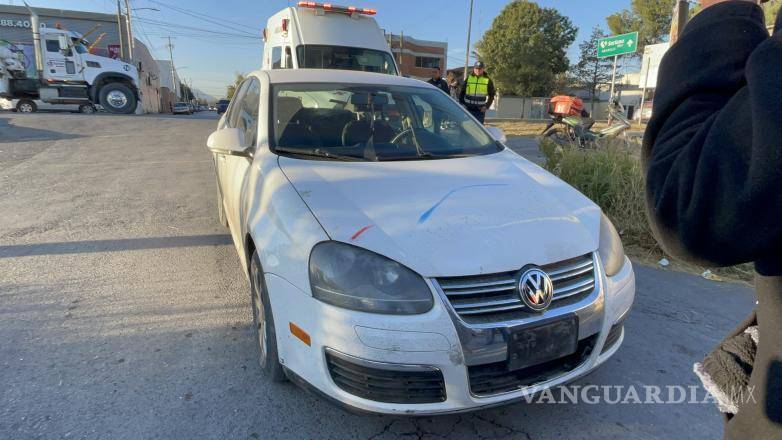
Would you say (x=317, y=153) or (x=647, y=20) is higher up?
(x=647, y=20)

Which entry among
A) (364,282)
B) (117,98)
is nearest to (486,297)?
(364,282)

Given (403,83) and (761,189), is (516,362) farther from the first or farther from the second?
(403,83)

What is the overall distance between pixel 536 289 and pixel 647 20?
46588 millimetres

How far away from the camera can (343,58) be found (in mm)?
9492

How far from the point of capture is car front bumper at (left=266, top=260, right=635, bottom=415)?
5.82 feet

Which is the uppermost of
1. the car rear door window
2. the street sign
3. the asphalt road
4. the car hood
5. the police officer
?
the street sign

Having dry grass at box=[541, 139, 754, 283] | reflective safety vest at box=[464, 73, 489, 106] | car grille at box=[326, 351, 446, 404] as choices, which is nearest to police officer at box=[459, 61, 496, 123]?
reflective safety vest at box=[464, 73, 489, 106]

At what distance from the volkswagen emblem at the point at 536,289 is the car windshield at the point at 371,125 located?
1.34 metres

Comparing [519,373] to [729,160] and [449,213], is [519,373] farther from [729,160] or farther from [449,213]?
[729,160]

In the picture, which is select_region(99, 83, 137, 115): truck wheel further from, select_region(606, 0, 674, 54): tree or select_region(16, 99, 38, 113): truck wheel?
select_region(606, 0, 674, 54): tree

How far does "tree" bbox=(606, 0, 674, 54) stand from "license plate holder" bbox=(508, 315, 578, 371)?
44.9 metres

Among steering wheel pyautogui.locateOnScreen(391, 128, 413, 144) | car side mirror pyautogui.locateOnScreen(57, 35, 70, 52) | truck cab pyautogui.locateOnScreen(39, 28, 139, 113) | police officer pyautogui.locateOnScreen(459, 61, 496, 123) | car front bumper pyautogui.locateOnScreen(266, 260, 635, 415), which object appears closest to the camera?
car front bumper pyautogui.locateOnScreen(266, 260, 635, 415)

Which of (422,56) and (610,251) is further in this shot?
(422,56)

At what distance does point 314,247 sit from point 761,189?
1.56 meters
